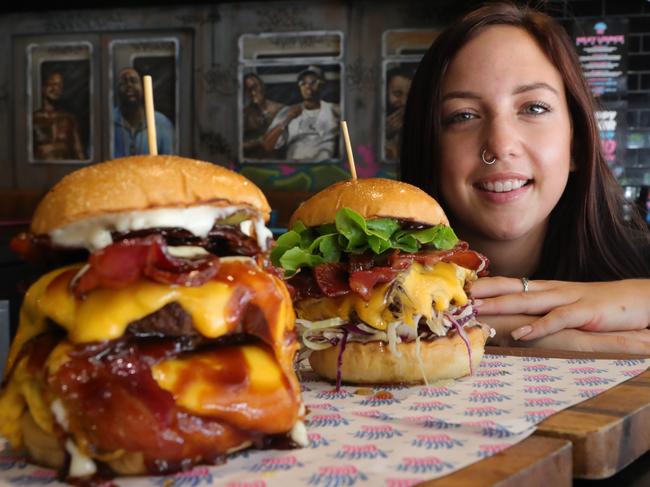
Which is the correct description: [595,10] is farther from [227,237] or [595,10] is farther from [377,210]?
[227,237]

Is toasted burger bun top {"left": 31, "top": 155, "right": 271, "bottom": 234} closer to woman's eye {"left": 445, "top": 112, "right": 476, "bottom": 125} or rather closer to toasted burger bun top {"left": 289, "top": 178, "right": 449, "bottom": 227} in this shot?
toasted burger bun top {"left": 289, "top": 178, "right": 449, "bottom": 227}

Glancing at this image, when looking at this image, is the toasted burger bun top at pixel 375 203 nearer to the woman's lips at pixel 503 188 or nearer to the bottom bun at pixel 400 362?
the bottom bun at pixel 400 362

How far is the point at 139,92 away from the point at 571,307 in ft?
26.1

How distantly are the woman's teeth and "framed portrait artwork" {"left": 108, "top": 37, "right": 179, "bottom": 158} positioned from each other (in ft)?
22.9

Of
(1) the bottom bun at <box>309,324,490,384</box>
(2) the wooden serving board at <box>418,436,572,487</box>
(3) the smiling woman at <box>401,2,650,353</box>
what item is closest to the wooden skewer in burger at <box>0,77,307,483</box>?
(2) the wooden serving board at <box>418,436,572,487</box>

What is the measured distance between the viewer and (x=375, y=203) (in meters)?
2.02

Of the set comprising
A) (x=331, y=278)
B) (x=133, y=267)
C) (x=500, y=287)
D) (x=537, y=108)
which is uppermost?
(x=537, y=108)

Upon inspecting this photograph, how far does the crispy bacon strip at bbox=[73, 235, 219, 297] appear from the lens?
1.22 metres

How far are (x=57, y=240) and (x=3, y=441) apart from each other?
1.45ft

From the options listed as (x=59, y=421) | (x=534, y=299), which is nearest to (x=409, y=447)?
(x=59, y=421)

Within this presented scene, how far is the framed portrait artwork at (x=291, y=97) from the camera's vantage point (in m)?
8.87

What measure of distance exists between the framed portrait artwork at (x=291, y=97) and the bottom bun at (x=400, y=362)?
700 cm

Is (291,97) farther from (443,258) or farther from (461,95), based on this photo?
(443,258)

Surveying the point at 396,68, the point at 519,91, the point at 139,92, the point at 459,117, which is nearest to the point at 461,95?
the point at 459,117
